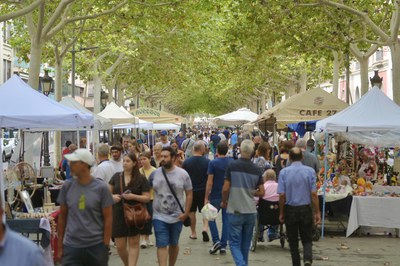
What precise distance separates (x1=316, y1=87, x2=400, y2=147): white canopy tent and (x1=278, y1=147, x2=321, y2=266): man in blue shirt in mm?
3754

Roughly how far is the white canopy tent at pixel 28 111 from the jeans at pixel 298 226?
13.2 feet

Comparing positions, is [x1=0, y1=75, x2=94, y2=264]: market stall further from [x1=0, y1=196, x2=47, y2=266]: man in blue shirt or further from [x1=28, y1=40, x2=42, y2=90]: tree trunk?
[x1=28, y1=40, x2=42, y2=90]: tree trunk

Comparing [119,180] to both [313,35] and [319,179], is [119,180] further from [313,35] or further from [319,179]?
[313,35]

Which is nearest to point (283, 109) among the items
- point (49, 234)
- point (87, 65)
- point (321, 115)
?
point (321, 115)

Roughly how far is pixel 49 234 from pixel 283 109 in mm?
11392

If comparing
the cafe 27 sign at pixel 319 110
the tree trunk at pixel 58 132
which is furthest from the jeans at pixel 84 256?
the tree trunk at pixel 58 132

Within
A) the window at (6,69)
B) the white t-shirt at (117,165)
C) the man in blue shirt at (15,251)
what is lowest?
the man in blue shirt at (15,251)

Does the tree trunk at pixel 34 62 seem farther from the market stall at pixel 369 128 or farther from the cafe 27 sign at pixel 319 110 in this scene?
the market stall at pixel 369 128

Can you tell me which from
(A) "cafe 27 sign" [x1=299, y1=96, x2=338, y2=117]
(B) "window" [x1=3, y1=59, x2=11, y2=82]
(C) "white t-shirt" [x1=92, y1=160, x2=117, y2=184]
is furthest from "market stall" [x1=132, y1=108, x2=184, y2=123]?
(B) "window" [x1=3, y1=59, x2=11, y2=82]

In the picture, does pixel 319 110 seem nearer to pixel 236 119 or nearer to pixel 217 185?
pixel 217 185

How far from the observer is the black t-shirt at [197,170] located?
1125cm

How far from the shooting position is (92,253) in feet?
21.5

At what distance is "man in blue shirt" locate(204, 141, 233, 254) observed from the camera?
10.5 m

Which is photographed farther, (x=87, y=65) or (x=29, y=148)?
(x=87, y=65)
